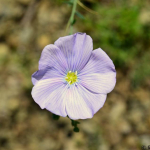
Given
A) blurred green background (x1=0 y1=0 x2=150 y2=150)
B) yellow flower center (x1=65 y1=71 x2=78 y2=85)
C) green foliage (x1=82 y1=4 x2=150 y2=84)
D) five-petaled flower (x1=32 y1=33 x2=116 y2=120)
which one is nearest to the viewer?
five-petaled flower (x1=32 y1=33 x2=116 y2=120)

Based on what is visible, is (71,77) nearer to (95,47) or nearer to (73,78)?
(73,78)

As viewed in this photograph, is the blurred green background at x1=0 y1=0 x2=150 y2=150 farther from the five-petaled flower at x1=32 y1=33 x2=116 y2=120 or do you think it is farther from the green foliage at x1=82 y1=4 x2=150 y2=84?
the five-petaled flower at x1=32 y1=33 x2=116 y2=120

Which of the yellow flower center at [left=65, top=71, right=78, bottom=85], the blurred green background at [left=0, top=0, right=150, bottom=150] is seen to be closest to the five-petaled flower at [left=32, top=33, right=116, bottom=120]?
the yellow flower center at [left=65, top=71, right=78, bottom=85]

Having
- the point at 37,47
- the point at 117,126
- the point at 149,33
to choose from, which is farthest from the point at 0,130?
the point at 149,33

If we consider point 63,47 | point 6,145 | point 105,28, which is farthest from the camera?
point 105,28

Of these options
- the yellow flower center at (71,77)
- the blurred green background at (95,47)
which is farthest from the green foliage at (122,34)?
the yellow flower center at (71,77)

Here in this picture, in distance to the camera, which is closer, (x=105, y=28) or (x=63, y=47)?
(x=63, y=47)

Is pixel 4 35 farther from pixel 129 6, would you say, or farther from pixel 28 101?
pixel 129 6
